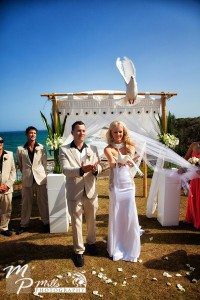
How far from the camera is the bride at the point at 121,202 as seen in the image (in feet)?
15.1

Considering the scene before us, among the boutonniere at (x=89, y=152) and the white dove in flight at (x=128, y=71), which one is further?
the white dove in flight at (x=128, y=71)

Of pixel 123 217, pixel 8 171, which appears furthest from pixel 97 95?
pixel 123 217

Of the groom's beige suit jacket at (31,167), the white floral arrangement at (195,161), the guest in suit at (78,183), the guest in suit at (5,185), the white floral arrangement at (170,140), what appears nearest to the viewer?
the guest in suit at (78,183)

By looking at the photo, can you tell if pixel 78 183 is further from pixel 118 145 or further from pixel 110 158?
pixel 118 145

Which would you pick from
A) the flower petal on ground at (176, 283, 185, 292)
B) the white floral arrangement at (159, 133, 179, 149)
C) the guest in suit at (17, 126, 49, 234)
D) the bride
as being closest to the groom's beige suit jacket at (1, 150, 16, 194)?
the guest in suit at (17, 126, 49, 234)

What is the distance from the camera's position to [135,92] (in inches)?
251

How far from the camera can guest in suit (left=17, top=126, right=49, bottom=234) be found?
5.99 m

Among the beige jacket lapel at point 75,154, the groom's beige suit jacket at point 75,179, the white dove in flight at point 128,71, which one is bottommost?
the groom's beige suit jacket at point 75,179

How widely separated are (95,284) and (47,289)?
642 mm

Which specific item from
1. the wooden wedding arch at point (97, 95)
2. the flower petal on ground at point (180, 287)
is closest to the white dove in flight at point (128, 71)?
the wooden wedding arch at point (97, 95)

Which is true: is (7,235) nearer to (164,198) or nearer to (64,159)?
(64,159)

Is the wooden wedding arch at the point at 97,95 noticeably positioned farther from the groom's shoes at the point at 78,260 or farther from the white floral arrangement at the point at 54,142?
the groom's shoes at the point at 78,260

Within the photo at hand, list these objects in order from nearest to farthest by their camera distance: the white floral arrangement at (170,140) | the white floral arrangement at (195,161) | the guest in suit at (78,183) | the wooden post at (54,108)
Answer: the guest in suit at (78,183), the white floral arrangement at (195,161), the wooden post at (54,108), the white floral arrangement at (170,140)

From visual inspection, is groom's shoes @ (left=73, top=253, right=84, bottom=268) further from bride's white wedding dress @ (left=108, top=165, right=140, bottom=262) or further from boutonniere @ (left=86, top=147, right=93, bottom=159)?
boutonniere @ (left=86, top=147, right=93, bottom=159)
